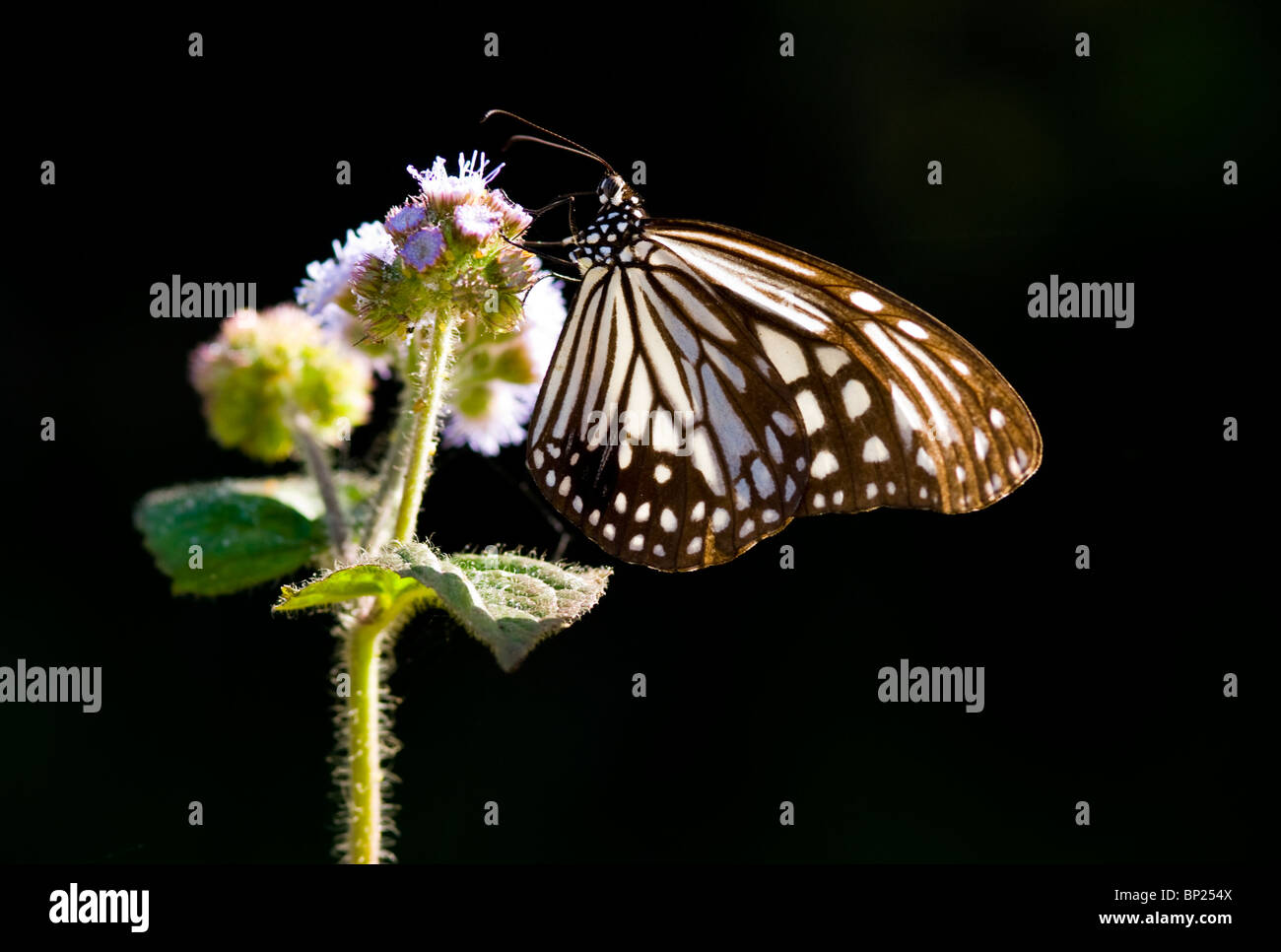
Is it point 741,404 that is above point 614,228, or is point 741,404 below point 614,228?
below

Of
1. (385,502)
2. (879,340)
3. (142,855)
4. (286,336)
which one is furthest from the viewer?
(142,855)

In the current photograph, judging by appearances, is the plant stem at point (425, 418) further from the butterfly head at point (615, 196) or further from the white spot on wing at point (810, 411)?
the white spot on wing at point (810, 411)

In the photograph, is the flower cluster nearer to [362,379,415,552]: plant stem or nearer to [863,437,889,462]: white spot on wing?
[362,379,415,552]: plant stem

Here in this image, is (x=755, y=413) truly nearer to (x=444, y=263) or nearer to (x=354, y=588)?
(x=444, y=263)

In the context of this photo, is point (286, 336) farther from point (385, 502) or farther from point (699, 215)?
point (699, 215)

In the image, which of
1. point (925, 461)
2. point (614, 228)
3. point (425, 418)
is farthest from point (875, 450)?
point (425, 418)

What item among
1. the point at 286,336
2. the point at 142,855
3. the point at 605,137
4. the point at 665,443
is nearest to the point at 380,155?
the point at 605,137

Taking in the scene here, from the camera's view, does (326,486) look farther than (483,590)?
Yes
